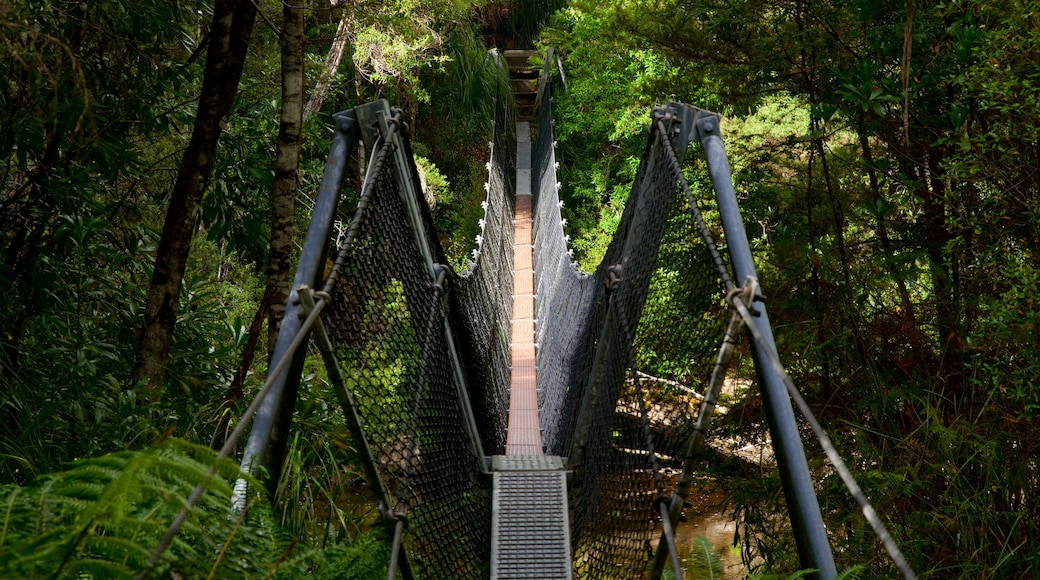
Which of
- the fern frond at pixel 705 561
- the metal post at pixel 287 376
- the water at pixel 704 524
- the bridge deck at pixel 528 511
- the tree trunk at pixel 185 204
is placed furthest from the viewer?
the water at pixel 704 524

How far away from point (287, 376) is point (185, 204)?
151 cm

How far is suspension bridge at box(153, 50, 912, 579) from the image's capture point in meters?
1.37

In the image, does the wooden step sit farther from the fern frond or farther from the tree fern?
the tree fern

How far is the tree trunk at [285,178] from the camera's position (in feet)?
9.09

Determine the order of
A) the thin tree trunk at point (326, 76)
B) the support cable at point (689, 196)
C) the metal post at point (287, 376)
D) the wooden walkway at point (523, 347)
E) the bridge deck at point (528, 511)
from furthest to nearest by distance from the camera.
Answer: the thin tree trunk at point (326, 76) < the wooden walkway at point (523, 347) < the bridge deck at point (528, 511) < the support cable at point (689, 196) < the metal post at point (287, 376)

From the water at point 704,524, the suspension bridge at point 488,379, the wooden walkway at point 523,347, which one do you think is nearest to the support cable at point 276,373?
the suspension bridge at point 488,379

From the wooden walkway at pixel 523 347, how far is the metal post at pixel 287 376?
5.01 feet

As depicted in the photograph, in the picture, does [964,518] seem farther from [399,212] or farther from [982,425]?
[399,212]

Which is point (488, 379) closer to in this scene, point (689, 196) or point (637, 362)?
point (637, 362)

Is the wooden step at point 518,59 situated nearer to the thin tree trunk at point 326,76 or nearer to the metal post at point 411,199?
the thin tree trunk at point 326,76

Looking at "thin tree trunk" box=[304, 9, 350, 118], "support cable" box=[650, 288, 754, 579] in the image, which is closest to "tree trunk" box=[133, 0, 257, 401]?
"support cable" box=[650, 288, 754, 579]

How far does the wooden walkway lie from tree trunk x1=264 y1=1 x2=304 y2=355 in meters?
0.88

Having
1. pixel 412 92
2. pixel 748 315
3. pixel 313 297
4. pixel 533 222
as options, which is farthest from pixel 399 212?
pixel 412 92

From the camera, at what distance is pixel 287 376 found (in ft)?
4.63
